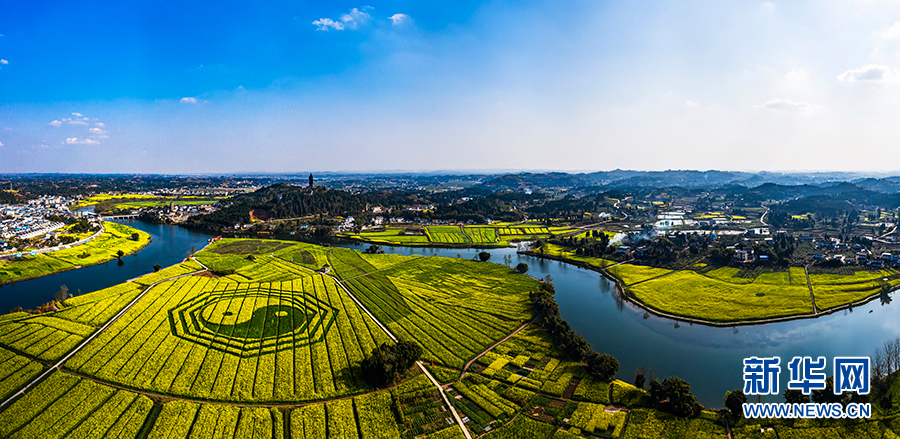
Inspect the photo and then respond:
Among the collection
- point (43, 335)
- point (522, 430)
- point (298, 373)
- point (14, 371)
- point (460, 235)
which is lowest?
point (522, 430)

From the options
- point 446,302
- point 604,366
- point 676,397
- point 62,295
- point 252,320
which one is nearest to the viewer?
point 676,397

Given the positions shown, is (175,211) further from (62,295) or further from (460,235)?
(460,235)

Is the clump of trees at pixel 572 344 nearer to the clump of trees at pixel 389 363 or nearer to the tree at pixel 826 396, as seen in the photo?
the tree at pixel 826 396

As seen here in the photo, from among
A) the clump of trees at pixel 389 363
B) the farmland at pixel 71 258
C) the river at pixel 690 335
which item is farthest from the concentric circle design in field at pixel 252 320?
the farmland at pixel 71 258

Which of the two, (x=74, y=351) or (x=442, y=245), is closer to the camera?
(x=74, y=351)

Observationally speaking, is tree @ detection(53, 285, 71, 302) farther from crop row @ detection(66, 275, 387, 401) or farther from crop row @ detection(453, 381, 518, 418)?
crop row @ detection(453, 381, 518, 418)

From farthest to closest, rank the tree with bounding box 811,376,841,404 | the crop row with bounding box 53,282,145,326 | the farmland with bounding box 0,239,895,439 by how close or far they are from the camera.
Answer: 1. the crop row with bounding box 53,282,145,326
2. the tree with bounding box 811,376,841,404
3. the farmland with bounding box 0,239,895,439

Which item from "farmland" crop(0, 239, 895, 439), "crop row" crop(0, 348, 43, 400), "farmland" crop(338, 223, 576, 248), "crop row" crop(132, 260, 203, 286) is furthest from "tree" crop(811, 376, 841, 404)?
"crop row" crop(132, 260, 203, 286)

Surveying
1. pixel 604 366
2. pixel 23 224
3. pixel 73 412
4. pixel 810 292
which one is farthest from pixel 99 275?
pixel 810 292

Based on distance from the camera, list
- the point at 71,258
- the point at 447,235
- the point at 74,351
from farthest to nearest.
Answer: the point at 447,235, the point at 71,258, the point at 74,351
